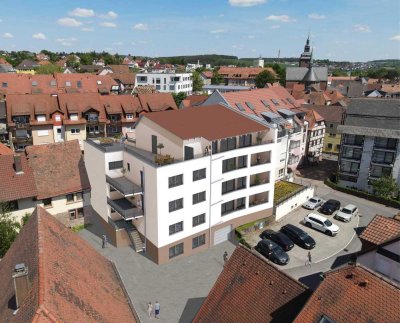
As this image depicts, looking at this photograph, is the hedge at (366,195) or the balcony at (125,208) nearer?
the balcony at (125,208)

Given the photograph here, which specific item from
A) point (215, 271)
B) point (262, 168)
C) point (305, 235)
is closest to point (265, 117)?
point (262, 168)

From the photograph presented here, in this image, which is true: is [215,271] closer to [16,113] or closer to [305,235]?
[305,235]

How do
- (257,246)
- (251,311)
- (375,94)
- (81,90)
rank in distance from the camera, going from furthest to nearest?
(375,94), (81,90), (257,246), (251,311)

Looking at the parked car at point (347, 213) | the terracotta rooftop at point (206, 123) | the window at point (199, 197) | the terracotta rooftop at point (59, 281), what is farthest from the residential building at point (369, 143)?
the terracotta rooftop at point (59, 281)

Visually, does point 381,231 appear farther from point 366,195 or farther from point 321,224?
point 366,195

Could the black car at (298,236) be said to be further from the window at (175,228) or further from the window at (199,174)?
the window at (175,228)

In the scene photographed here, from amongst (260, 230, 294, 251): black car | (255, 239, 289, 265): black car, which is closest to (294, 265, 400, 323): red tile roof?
(255, 239, 289, 265): black car

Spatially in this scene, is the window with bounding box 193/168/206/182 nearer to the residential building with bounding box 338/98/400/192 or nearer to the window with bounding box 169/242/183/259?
the window with bounding box 169/242/183/259
